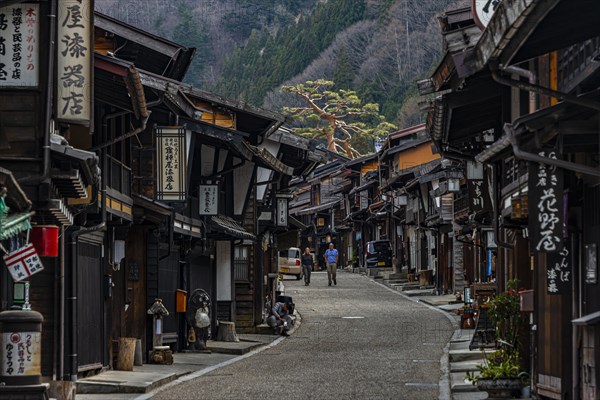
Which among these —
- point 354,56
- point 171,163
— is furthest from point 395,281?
point 354,56

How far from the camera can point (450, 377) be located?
23.9 m

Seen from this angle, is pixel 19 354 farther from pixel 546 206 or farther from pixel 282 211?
pixel 282 211

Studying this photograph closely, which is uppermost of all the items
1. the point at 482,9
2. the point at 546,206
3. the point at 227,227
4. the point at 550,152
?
the point at 482,9

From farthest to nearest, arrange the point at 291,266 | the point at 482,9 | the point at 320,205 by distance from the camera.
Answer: the point at 320,205
the point at 291,266
the point at 482,9

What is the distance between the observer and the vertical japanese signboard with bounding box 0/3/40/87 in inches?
725

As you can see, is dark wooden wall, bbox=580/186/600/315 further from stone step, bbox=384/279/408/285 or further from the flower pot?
stone step, bbox=384/279/408/285

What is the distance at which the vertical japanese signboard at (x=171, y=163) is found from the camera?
91.3 ft

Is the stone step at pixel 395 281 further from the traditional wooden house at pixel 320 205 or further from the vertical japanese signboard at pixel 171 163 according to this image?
the vertical japanese signboard at pixel 171 163

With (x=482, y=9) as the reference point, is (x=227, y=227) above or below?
below

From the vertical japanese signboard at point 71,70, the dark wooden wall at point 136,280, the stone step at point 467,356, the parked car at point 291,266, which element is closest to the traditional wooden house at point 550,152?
the stone step at point 467,356

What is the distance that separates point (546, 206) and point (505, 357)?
20.0ft

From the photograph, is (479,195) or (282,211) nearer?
(479,195)

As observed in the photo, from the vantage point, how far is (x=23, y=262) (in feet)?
55.6

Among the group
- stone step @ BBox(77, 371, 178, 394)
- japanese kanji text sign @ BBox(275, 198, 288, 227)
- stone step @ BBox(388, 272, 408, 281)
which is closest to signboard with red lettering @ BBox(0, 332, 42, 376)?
stone step @ BBox(77, 371, 178, 394)
